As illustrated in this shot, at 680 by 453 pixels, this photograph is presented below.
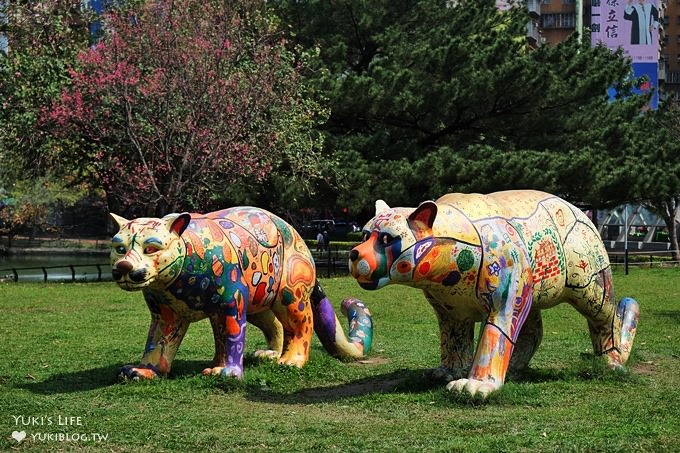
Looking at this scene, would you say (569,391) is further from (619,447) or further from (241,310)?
(241,310)

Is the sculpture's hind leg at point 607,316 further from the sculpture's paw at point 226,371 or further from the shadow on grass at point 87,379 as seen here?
the shadow on grass at point 87,379

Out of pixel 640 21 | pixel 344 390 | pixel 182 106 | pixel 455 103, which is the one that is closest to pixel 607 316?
pixel 344 390

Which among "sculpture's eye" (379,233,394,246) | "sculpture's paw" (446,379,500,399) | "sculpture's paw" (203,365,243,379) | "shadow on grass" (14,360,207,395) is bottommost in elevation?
"shadow on grass" (14,360,207,395)

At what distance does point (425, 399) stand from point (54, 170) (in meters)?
20.4

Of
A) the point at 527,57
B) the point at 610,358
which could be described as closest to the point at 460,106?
the point at 527,57

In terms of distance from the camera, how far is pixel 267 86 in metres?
23.3

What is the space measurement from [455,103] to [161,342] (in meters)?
18.4

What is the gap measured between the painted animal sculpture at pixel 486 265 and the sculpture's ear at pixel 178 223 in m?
1.81

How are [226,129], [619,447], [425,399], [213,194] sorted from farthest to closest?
[213,194]
[226,129]
[425,399]
[619,447]

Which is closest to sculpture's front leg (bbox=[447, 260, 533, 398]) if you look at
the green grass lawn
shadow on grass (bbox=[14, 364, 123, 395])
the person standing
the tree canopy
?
the green grass lawn

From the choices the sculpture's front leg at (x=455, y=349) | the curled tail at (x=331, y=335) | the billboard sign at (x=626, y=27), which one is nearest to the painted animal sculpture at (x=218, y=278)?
the curled tail at (x=331, y=335)

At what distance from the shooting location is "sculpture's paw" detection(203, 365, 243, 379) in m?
9.22

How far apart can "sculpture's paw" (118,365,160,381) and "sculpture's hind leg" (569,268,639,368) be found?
13.7ft

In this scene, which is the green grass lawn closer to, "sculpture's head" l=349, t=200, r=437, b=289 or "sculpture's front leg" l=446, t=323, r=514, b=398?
"sculpture's front leg" l=446, t=323, r=514, b=398
